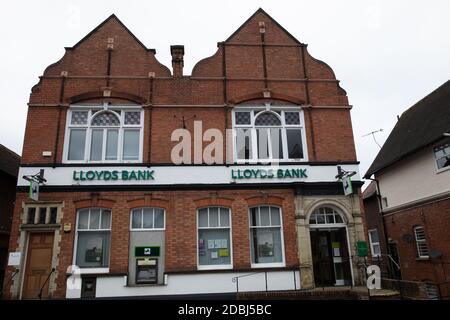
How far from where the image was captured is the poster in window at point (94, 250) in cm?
1140

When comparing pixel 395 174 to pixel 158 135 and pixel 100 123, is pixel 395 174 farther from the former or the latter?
pixel 100 123

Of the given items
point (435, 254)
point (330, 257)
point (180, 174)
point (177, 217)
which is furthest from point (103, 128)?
point (435, 254)

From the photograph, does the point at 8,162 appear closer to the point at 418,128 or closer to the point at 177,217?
the point at 177,217

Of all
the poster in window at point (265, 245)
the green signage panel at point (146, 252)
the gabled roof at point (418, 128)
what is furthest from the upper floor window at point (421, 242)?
the green signage panel at point (146, 252)

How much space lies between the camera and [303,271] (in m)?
11.5

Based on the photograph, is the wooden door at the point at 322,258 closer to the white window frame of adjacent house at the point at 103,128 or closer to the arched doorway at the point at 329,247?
the arched doorway at the point at 329,247


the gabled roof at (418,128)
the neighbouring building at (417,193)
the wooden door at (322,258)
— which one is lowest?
the wooden door at (322,258)

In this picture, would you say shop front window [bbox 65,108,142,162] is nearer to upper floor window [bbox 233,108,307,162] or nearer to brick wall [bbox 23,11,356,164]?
brick wall [bbox 23,11,356,164]

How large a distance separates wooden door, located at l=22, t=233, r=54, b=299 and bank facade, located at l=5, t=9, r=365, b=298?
0.03 meters

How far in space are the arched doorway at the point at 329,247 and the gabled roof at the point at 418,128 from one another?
21.0 ft

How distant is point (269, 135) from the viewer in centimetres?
1311

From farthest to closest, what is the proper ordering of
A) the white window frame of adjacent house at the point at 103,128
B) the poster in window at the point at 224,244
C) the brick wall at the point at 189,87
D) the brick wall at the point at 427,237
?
the brick wall at the point at 427,237 → the brick wall at the point at 189,87 → the white window frame of adjacent house at the point at 103,128 → the poster in window at the point at 224,244

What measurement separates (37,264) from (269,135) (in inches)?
358
